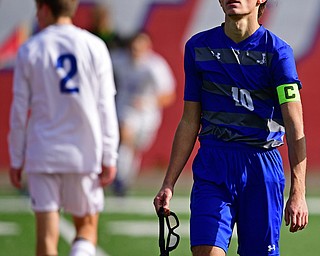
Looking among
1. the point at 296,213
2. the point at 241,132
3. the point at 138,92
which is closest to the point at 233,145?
the point at 241,132

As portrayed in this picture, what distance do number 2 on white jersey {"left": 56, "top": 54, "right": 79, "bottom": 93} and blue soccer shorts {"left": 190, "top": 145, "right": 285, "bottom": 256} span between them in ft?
4.96

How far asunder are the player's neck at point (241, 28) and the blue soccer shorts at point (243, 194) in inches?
25.0

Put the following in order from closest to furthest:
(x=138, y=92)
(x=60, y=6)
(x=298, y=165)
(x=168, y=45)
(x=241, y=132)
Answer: (x=298, y=165)
(x=241, y=132)
(x=60, y=6)
(x=138, y=92)
(x=168, y=45)

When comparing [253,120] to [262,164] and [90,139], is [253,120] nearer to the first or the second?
[262,164]

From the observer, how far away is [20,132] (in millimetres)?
7074

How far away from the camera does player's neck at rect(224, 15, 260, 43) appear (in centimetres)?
588

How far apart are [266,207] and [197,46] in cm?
99

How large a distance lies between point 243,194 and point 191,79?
2.41ft

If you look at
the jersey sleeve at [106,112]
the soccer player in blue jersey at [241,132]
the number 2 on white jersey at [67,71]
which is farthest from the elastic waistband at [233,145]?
the number 2 on white jersey at [67,71]

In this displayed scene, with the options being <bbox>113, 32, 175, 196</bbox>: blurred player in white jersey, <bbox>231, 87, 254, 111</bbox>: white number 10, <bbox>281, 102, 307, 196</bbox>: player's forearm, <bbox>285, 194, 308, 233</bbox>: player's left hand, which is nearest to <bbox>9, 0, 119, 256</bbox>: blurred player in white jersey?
<bbox>231, 87, 254, 111</bbox>: white number 10

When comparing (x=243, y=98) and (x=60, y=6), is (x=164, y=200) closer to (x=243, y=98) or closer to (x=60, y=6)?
(x=243, y=98)

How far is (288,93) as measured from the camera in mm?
5656

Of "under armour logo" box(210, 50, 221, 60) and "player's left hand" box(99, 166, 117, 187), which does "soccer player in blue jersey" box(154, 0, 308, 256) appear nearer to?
"under armour logo" box(210, 50, 221, 60)

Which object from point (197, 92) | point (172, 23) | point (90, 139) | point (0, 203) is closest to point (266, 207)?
point (197, 92)
